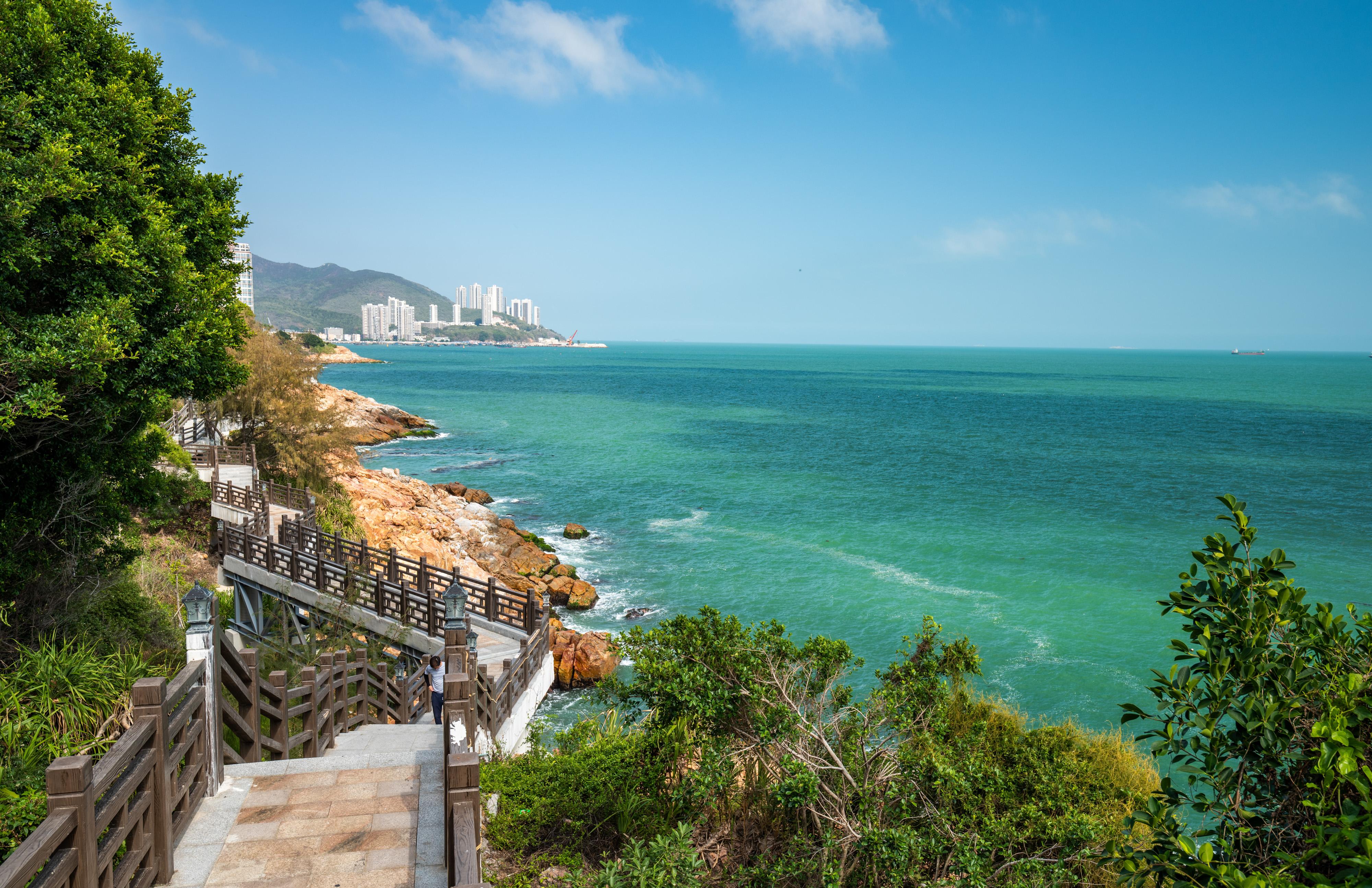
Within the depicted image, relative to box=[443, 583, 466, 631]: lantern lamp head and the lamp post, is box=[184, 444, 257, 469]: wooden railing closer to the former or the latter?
box=[443, 583, 466, 631]: lantern lamp head

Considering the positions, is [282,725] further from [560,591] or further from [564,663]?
[560,591]

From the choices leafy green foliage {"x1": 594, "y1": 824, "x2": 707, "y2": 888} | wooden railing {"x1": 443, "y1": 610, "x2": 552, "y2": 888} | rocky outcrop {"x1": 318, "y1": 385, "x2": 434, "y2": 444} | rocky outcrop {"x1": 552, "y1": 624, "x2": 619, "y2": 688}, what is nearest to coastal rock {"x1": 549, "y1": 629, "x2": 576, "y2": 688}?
rocky outcrop {"x1": 552, "y1": 624, "x2": 619, "y2": 688}

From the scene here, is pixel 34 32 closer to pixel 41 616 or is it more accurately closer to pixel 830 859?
pixel 41 616

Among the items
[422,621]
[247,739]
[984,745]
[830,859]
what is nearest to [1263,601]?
[830,859]

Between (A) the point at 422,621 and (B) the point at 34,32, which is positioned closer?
(B) the point at 34,32

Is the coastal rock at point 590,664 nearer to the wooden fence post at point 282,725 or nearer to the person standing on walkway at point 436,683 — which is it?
the person standing on walkway at point 436,683

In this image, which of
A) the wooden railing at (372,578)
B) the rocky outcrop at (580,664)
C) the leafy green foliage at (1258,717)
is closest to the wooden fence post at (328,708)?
the wooden railing at (372,578)
